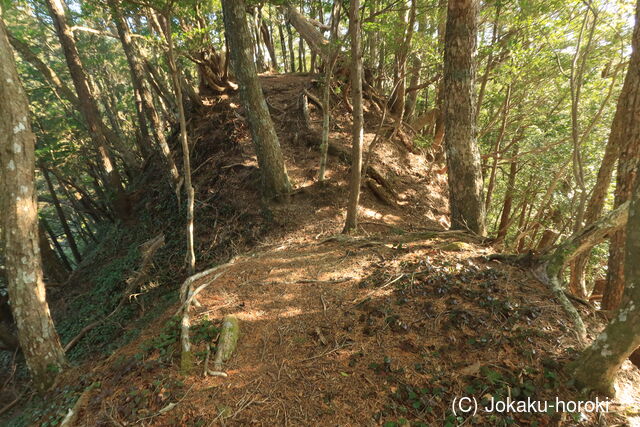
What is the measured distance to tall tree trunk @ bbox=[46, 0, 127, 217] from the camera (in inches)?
298

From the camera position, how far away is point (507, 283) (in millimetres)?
3383

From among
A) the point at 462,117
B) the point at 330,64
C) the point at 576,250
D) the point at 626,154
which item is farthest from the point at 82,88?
the point at 626,154

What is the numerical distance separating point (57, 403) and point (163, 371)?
1.60 metres

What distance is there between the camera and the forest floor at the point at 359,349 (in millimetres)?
2346

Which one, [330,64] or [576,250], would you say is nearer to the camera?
[576,250]

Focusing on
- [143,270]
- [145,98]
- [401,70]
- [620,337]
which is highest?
[401,70]

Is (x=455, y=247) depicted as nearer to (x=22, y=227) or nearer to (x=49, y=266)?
(x=22, y=227)

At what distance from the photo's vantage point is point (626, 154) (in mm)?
3686

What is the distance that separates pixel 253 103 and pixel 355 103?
103 inches

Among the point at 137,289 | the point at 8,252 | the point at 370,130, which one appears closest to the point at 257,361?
the point at 8,252

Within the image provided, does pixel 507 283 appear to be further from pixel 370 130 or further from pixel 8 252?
pixel 370 130

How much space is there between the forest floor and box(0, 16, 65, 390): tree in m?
0.54

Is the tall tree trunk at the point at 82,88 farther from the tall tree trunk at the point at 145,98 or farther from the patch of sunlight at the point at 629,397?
the patch of sunlight at the point at 629,397

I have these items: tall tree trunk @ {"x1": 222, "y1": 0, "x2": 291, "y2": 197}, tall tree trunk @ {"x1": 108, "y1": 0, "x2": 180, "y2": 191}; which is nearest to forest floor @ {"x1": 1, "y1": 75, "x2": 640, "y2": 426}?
tall tree trunk @ {"x1": 222, "y1": 0, "x2": 291, "y2": 197}
